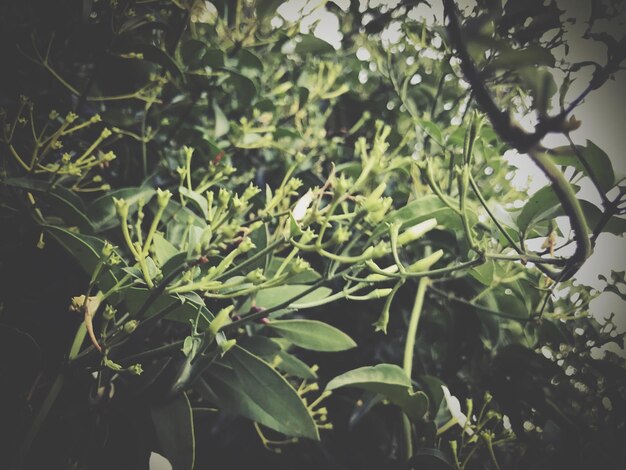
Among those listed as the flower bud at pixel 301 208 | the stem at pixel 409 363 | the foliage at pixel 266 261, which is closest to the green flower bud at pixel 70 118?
the foliage at pixel 266 261

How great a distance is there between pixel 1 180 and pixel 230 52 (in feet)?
1.71

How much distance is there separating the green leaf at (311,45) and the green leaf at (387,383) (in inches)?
29.0

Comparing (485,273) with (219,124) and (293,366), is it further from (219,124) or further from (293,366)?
(219,124)

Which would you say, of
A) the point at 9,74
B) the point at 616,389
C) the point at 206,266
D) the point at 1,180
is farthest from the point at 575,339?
the point at 9,74

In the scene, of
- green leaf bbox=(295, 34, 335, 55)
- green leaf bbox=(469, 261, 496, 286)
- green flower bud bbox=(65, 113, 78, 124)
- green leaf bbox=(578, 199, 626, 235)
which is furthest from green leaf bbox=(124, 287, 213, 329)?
green leaf bbox=(295, 34, 335, 55)

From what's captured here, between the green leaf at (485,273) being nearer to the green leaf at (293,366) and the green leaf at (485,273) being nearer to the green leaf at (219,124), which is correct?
the green leaf at (293,366)

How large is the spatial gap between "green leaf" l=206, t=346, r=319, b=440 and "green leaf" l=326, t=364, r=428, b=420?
0.06m

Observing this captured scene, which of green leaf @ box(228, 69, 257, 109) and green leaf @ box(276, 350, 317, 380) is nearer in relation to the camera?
green leaf @ box(276, 350, 317, 380)

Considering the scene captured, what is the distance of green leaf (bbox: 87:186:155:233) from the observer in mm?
641

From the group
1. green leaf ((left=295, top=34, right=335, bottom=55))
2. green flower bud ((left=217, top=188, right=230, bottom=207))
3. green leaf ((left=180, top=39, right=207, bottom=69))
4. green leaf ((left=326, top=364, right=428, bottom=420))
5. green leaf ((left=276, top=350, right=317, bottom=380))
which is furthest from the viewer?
green leaf ((left=295, top=34, right=335, bottom=55))

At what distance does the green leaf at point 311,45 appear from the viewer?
0.93m

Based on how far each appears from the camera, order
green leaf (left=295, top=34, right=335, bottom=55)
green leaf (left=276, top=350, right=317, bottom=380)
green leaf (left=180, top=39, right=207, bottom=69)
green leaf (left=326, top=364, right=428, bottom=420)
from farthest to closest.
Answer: green leaf (left=295, top=34, right=335, bottom=55)
green leaf (left=180, top=39, right=207, bottom=69)
green leaf (left=276, top=350, right=317, bottom=380)
green leaf (left=326, top=364, right=428, bottom=420)

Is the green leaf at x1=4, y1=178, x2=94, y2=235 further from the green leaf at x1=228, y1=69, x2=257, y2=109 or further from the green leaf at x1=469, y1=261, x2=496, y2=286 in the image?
the green leaf at x1=469, y1=261, x2=496, y2=286

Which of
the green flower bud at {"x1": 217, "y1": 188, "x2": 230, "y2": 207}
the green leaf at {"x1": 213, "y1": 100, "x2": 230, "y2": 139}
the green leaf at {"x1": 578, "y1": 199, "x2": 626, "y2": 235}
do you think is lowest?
the green flower bud at {"x1": 217, "y1": 188, "x2": 230, "y2": 207}
